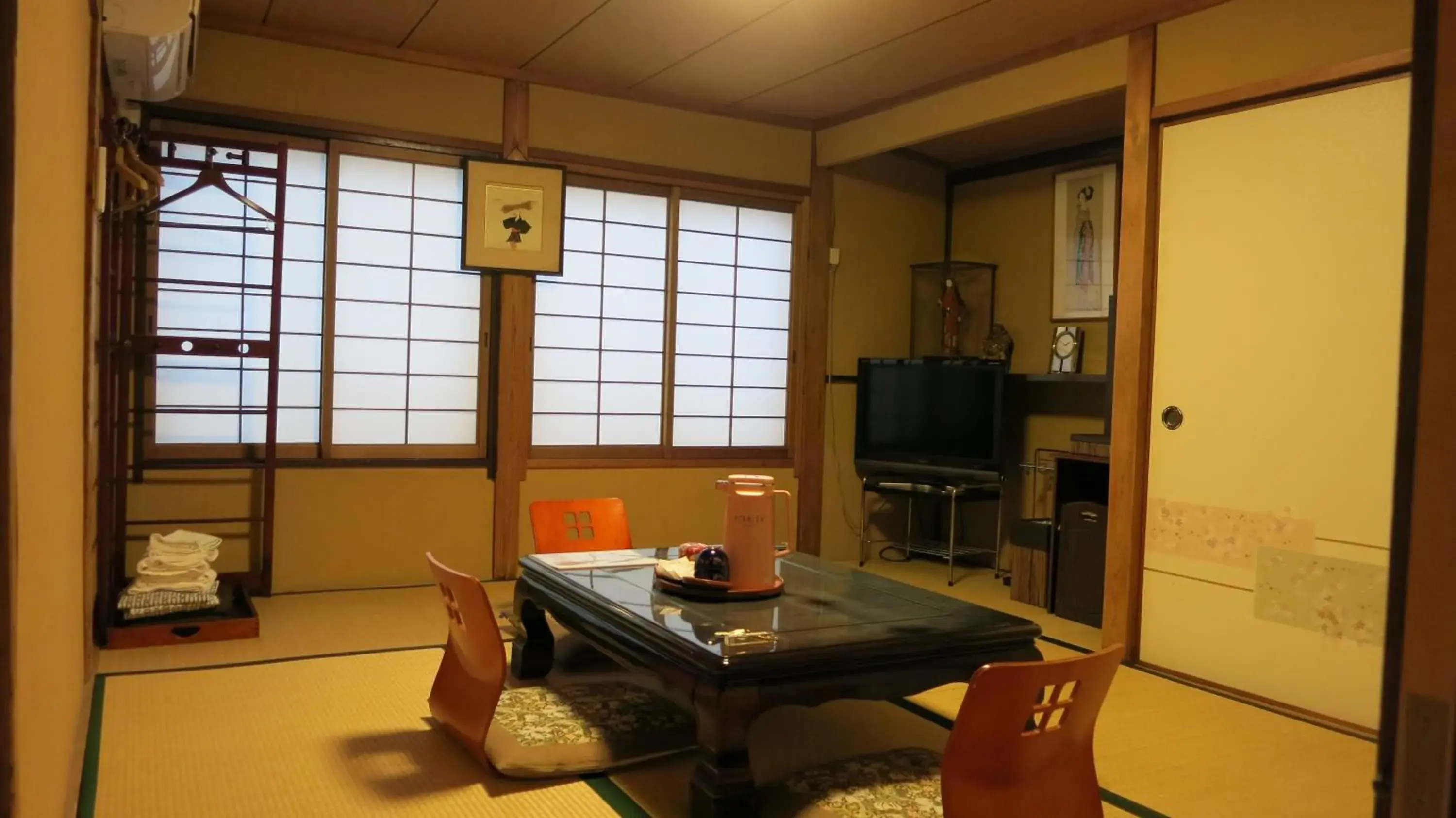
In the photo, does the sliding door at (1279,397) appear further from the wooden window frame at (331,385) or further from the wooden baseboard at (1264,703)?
the wooden window frame at (331,385)

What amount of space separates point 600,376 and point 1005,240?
102 inches

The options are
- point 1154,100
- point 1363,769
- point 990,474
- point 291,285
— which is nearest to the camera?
point 1363,769

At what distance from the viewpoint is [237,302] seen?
15.2ft

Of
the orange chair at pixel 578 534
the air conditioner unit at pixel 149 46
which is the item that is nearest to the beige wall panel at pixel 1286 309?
the orange chair at pixel 578 534

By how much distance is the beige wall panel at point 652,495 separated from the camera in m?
5.34

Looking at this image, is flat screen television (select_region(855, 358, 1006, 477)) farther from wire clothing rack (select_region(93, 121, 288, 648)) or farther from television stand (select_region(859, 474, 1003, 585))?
wire clothing rack (select_region(93, 121, 288, 648))

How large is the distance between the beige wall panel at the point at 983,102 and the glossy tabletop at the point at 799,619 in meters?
2.45

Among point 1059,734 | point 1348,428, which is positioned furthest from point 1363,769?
point 1059,734

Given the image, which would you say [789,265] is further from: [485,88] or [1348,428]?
[1348,428]

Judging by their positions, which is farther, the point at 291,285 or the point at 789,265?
the point at 789,265

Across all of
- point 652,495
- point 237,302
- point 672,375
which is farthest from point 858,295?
point 237,302

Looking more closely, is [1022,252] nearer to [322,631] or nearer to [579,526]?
[579,526]

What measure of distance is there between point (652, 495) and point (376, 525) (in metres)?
1.47

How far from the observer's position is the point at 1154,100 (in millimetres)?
3990
